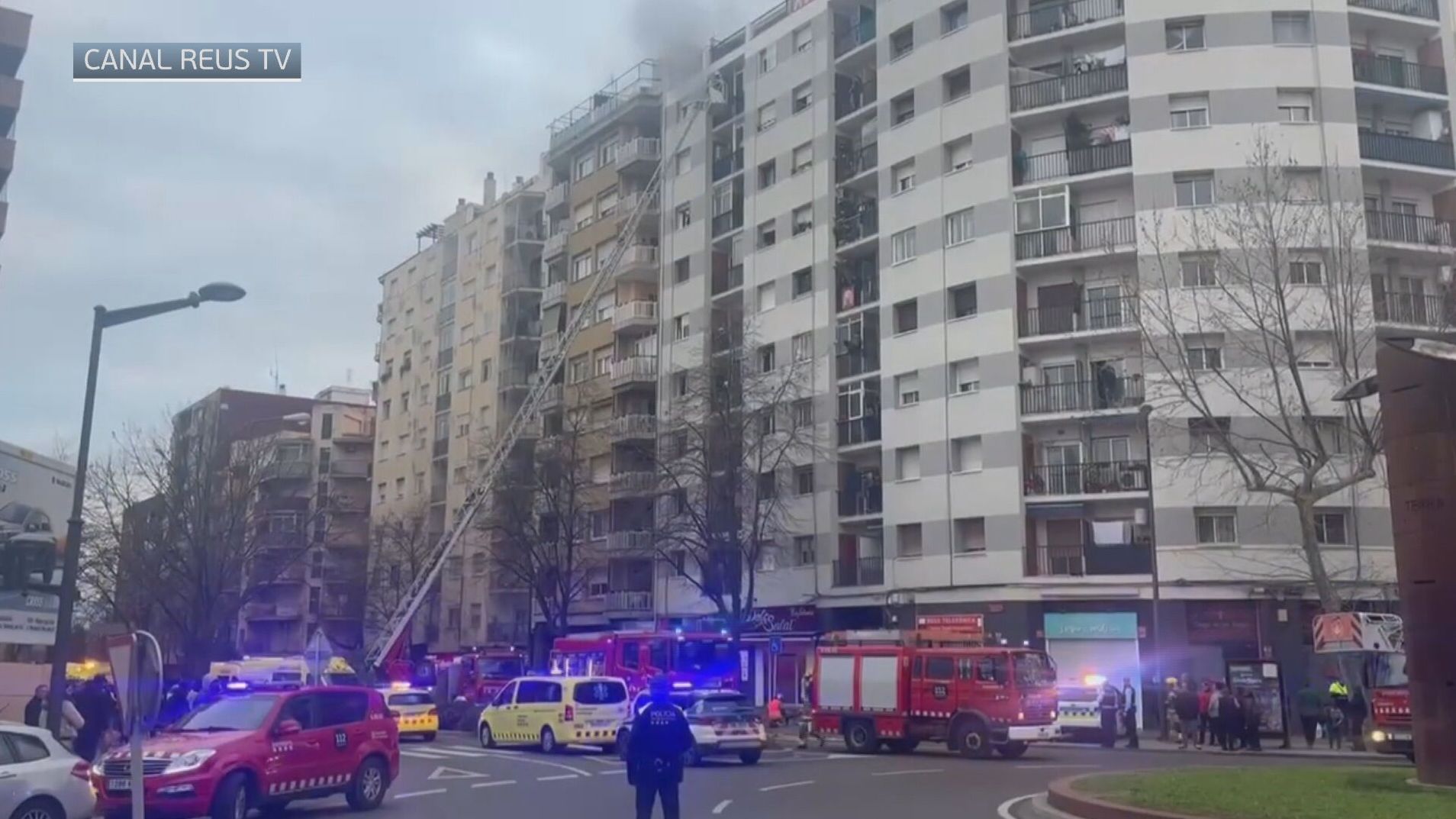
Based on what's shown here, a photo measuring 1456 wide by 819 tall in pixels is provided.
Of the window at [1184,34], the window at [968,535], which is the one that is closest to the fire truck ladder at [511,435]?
the window at [968,535]

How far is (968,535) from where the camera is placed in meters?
45.5

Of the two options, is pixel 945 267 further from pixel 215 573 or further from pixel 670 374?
pixel 215 573

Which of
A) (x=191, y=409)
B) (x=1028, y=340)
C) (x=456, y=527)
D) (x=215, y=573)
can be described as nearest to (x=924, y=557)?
(x=1028, y=340)

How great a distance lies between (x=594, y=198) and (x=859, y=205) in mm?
20573

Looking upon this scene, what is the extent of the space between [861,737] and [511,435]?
91.9ft

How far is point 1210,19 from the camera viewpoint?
4350cm

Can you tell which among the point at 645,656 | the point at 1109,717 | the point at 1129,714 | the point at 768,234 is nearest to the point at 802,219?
the point at 768,234

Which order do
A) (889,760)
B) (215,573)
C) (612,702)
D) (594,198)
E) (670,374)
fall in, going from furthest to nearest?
(594,198) → (670,374) → (215,573) → (612,702) → (889,760)

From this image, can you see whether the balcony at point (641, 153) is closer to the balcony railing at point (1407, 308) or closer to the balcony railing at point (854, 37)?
the balcony railing at point (854, 37)

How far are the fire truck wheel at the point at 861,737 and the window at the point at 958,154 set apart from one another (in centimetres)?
2279

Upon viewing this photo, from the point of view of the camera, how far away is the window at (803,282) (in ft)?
174

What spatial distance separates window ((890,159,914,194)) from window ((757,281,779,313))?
7307 mm

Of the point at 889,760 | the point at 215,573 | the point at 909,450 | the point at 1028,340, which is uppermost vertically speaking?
the point at 1028,340

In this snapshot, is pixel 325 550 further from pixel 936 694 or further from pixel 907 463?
pixel 936 694
